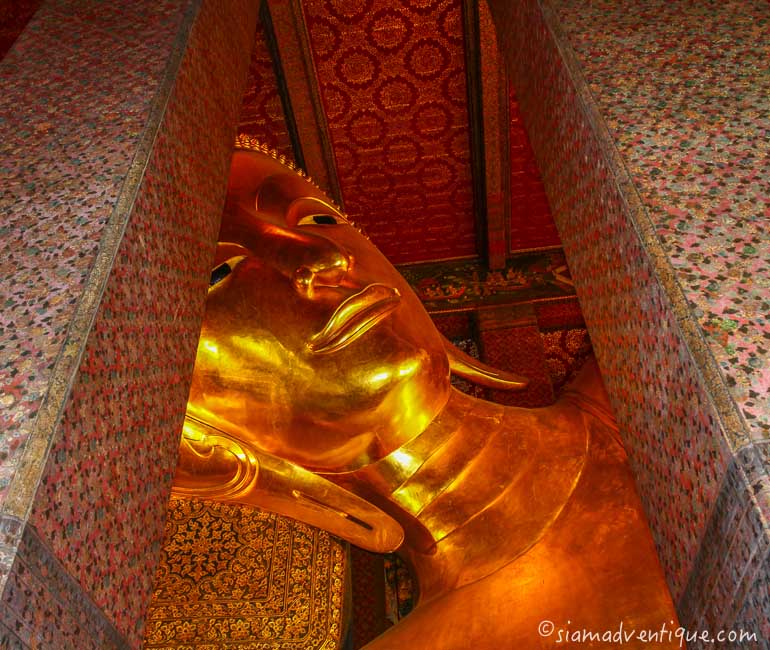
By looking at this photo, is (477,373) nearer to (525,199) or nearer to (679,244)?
(679,244)

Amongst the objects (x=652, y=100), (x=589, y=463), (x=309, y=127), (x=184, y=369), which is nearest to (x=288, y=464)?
(x=589, y=463)

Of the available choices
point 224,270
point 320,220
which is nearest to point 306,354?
point 224,270

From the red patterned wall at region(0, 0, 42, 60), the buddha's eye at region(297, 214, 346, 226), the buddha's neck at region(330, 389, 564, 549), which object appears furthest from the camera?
the red patterned wall at region(0, 0, 42, 60)

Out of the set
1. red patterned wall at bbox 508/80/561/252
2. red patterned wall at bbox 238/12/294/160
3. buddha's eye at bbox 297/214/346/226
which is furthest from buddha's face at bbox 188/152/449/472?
red patterned wall at bbox 508/80/561/252

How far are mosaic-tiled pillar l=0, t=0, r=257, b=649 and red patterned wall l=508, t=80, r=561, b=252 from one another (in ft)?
7.65

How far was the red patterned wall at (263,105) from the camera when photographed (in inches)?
146

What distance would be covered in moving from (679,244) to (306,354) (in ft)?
4.11

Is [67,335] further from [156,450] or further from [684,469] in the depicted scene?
[684,469]

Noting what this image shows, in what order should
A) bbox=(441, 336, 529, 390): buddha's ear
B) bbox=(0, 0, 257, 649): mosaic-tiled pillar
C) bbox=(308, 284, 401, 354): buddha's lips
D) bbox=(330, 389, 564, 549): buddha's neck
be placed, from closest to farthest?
bbox=(0, 0, 257, 649): mosaic-tiled pillar → bbox=(308, 284, 401, 354): buddha's lips → bbox=(330, 389, 564, 549): buddha's neck → bbox=(441, 336, 529, 390): buddha's ear

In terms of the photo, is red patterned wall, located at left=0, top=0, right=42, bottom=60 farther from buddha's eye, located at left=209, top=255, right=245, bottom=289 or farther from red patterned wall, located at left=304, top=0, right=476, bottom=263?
buddha's eye, located at left=209, top=255, right=245, bottom=289

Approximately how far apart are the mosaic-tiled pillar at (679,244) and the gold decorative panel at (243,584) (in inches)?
70.5

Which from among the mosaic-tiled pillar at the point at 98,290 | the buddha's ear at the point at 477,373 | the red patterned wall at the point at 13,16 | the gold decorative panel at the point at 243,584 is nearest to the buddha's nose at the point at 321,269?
the mosaic-tiled pillar at the point at 98,290

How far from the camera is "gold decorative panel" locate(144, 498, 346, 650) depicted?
9.09 ft

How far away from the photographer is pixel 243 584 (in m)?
2.94
